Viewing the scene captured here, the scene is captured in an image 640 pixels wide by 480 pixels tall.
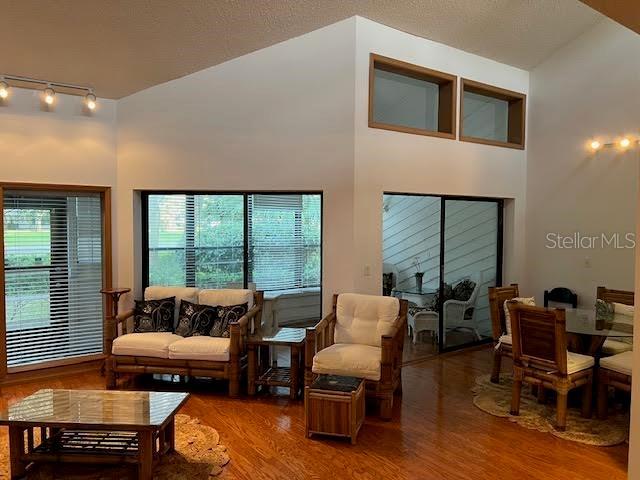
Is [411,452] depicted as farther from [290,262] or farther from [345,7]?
[345,7]

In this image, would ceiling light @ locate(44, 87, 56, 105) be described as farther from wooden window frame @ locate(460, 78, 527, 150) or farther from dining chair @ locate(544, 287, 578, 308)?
dining chair @ locate(544, 287, 578, 308)

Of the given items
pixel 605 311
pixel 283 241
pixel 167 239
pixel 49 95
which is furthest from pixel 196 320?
pixel 605 311

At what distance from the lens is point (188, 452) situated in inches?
126

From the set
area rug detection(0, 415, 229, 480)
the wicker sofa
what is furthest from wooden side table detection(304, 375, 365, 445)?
the wicker sofa

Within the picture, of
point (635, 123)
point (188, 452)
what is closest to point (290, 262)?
point (188, 452)

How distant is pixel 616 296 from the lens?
181 inches

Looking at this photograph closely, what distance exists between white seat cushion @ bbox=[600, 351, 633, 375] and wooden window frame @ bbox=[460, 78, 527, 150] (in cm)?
282

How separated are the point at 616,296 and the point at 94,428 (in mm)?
4708

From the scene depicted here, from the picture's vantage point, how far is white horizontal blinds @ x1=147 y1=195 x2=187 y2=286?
204 inches

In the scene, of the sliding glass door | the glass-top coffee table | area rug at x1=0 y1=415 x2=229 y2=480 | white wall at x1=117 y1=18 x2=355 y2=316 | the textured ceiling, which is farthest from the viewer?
the sliding glass door

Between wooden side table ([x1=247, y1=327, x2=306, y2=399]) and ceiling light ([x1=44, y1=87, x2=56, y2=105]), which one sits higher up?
ceiling light ([x1=44, y1=87, x2=56, y2=105])

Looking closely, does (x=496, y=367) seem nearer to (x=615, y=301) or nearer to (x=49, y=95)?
(x=615, y=301)

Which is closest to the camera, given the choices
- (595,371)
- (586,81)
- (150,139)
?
(595,371)

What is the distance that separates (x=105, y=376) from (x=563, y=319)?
4.31m
